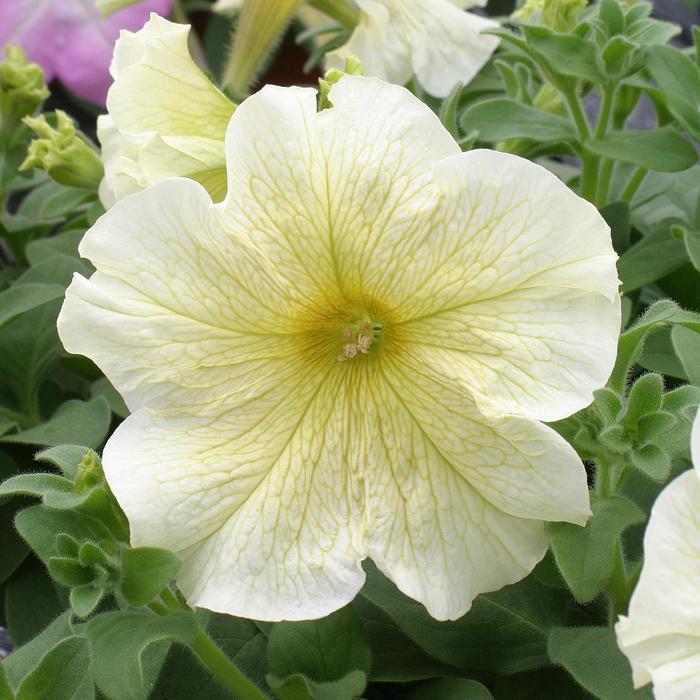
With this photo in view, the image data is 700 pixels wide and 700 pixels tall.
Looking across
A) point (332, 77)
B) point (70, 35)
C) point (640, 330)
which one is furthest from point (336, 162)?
point (70, 35)

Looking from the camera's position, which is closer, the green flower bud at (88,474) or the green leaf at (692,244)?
the green flower bud at (88,474)

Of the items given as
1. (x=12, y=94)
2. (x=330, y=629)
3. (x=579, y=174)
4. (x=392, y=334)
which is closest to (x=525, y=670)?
(x=330, y=629)

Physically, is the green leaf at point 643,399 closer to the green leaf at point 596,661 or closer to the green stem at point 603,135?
the green leaf at point 596,661

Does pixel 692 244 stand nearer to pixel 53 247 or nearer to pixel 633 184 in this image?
pixel 633 184

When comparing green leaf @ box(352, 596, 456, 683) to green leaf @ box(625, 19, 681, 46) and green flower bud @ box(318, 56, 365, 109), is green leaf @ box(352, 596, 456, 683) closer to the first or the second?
green flower bud @ box(318, 56, 365, 109)

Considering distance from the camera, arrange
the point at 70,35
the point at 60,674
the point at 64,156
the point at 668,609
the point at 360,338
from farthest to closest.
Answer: the point at 70,35 < the point at 64,156 < the point at 360,338 < the point at 60,674 < the point at 668,609

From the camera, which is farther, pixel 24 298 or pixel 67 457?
pixel 24 298

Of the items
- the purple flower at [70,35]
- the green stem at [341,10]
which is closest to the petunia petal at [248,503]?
the green stem at [341,10]
